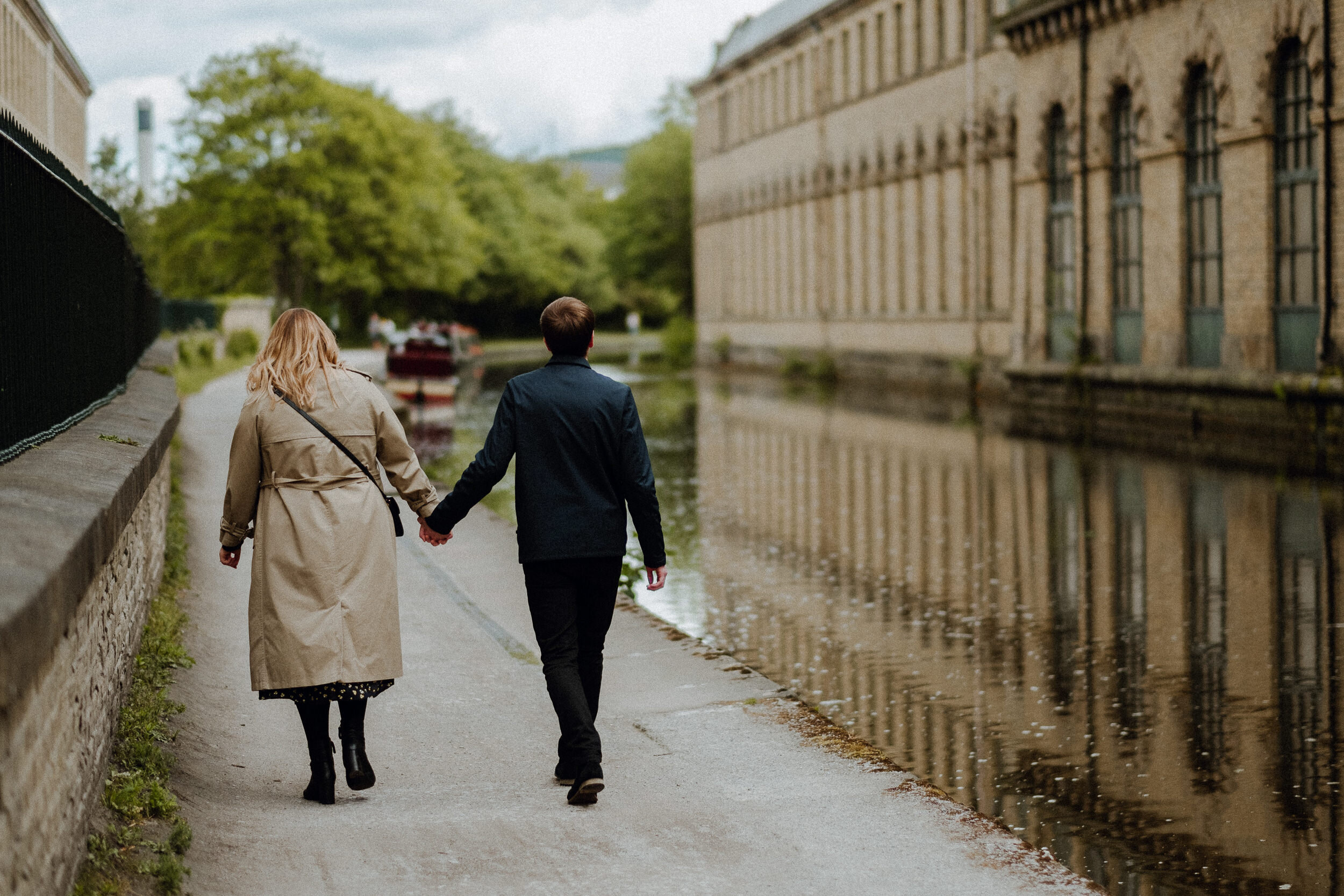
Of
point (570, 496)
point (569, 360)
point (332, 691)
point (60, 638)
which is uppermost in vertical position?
point (569, 360)

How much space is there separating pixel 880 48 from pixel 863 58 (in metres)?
1.38

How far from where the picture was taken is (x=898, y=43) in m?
46.3

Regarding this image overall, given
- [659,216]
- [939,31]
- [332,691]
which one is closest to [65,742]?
[332,691]

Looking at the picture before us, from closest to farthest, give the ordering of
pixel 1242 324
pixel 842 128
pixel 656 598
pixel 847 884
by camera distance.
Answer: pixel 847 884
pixel 656 598
pixel 1242 324
pixel 842 128

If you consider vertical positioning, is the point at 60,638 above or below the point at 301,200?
below

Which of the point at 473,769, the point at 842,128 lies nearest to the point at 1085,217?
the point at 842,128

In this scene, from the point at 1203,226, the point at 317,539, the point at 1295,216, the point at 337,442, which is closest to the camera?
the point at 317,539

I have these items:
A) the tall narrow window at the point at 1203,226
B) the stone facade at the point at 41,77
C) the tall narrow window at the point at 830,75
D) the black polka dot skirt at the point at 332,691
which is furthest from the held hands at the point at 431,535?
the tall narrow window at the point at 830,75

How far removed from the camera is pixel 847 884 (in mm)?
5012

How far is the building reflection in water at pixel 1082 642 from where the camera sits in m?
6.16

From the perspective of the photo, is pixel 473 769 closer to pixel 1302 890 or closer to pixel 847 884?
pixel 847 884

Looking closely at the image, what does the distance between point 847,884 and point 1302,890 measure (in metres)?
1.49

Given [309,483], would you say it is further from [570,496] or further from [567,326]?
[567,326]

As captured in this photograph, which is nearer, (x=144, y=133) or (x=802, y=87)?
(x=802, y=87)
